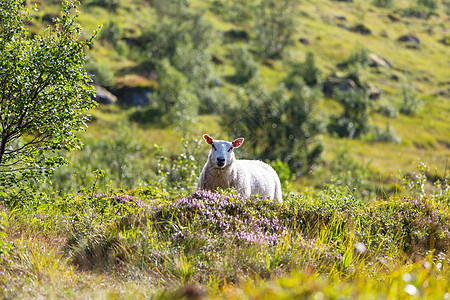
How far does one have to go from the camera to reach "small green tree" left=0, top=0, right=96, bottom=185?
6660 mm

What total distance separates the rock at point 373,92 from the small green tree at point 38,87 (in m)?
93.8

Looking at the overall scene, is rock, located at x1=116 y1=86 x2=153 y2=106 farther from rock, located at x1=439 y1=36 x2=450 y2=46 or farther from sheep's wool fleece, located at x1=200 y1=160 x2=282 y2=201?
rock, located at x1=439 y1=36 x2=450 y2=46

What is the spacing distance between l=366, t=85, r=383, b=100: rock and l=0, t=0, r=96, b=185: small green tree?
93847 mm

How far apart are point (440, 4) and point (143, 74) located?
192m

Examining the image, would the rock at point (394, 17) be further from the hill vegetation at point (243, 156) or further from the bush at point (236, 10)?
the bush at point (236, 10)

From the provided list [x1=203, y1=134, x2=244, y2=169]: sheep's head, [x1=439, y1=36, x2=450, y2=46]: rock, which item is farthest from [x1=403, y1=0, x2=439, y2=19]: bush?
[x1=203, y1=134, x2=244, y2=169]: sheep's head

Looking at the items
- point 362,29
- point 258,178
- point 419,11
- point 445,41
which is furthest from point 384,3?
point 258,178

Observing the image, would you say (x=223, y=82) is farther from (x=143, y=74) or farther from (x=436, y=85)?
(x=436, y=85)

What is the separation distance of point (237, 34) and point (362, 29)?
56376mm

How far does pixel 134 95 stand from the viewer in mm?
76188

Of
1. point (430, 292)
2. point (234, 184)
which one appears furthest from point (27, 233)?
point (430, 292)

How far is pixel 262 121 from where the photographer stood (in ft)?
151

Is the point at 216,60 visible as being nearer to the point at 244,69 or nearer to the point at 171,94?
the point at 244,69

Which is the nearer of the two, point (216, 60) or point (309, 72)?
point (309, 72)
